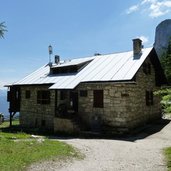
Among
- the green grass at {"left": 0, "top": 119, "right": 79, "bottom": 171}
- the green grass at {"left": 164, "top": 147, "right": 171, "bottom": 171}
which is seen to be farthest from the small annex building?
the green grass at {"left": 0, "top": 119, "right": 79, "bottom": 171}

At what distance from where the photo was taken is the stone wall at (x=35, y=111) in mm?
22614

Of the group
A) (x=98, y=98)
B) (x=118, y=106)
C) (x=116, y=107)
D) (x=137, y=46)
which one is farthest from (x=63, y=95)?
(x=137, y=46)

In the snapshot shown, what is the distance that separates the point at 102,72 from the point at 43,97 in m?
6.27

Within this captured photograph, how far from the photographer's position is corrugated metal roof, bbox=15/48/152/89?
1870 centimetres

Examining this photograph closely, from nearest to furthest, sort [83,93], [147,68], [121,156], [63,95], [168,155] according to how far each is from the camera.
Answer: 1. [121,156]
2. [168,155]
3. [83,93]
4. [63,95]
5. [147,68]

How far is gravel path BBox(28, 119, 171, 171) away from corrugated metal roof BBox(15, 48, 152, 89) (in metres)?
4.40

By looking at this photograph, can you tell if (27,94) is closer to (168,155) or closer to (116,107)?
(116,107)

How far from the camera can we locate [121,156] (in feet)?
37.5

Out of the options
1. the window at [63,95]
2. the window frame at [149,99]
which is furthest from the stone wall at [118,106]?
the window at [63,95]

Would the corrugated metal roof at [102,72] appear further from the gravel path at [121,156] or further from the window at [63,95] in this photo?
the gravel path at [121,156]

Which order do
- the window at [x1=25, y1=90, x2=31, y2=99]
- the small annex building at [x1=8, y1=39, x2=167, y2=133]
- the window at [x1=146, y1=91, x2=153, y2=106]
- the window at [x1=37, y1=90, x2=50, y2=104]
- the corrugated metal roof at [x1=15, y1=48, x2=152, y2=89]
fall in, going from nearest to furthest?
1. the small annex building at [x1=8, y1=39, x2=167, y2=133]
2. the corrugated metal roof at [x1=15, y1=48, x2=152, y2=89]
3. the window at [x1=146, y1=91, x2=153, y2=106]
4. the window at [x1=37, y1=90, x2=50, y2=104]
5. the window at [x1=25, y1=90, x2=31, y2=99]

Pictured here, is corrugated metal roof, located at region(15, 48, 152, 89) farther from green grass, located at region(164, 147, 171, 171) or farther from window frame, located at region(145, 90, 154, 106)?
green grass, located at region(164, 147, 171, 171)

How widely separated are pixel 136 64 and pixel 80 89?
14.8 feet

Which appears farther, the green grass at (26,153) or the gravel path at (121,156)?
the gravel path at (121,156)
